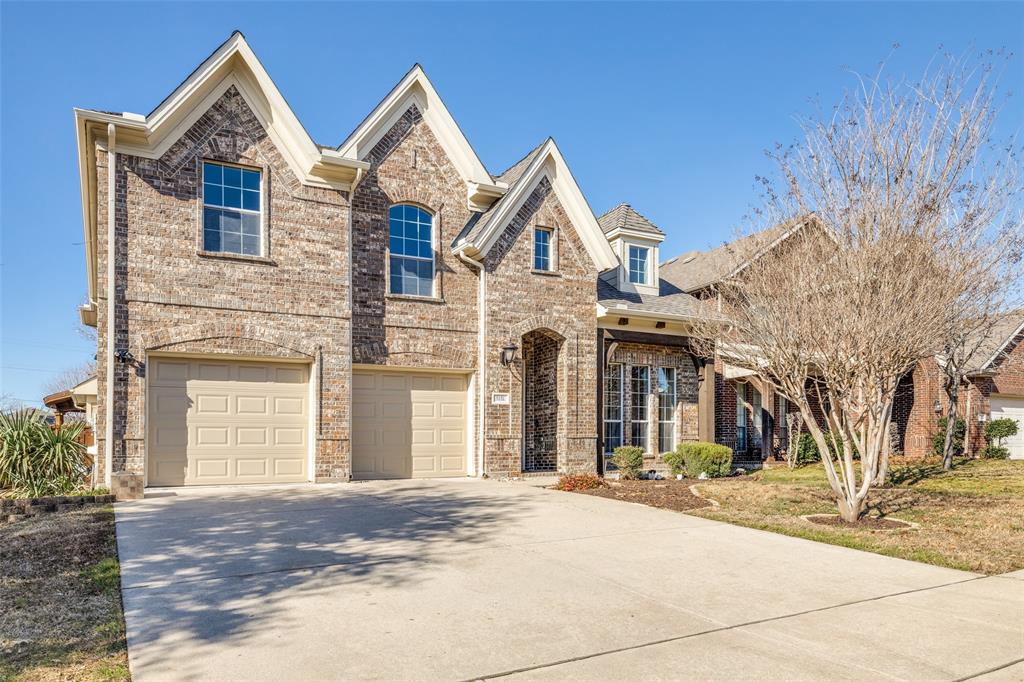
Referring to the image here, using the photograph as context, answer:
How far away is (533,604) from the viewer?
19.2 ft

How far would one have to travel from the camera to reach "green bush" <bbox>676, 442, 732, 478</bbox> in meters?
16.4

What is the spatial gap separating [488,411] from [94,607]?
10.3 m

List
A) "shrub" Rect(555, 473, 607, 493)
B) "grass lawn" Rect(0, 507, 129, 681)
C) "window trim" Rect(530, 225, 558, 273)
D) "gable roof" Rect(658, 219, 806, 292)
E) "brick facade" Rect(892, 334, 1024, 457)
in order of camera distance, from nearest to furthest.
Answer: "grass lawn" Rect(0, 507, 129, 681) → "gable roof" Rect(658, 219, 806, 292) → "shrub" Rect(555, 473, 607, 493) → "window trim" Rect(530, 225, 558, 273) → "brick facade" Rect(892, 334, 1024, 457)

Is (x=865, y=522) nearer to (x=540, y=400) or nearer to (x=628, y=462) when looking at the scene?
(x=628, y=462)

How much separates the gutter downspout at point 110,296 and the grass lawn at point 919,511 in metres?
9.49

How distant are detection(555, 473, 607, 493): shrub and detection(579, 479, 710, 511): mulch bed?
18cm

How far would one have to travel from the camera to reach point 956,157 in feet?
35.1

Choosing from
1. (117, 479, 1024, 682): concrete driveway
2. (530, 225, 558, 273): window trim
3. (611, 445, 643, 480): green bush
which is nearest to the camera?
(117, 479, 1024, 682): concrete driveway

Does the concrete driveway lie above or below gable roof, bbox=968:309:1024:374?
below

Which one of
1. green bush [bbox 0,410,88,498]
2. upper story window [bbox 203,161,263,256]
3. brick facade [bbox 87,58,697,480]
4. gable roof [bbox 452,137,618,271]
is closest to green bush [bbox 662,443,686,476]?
brick facade [bbox 87,58,697,480]

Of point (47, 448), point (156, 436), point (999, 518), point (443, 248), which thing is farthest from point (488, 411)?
point (999, 518)

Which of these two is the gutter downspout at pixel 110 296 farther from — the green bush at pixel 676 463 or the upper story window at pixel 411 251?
the green bush at pixel 676 463

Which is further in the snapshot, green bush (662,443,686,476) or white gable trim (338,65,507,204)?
green bush (662,443,686,476)

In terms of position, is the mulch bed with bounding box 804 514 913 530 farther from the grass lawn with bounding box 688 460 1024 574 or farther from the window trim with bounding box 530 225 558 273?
the window trim with bounding box 530 225 558 273
